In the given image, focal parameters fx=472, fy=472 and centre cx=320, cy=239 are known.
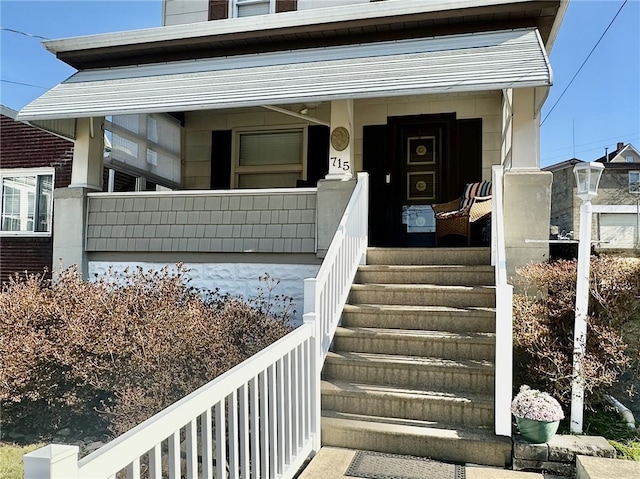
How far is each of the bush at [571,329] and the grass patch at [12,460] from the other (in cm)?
393

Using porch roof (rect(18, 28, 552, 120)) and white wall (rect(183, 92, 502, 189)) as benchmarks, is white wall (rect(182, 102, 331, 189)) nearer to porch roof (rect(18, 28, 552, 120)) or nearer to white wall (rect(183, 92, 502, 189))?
white wall (rect(183, 92, 502, 189))

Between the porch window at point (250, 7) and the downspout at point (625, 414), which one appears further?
the porch window at point (250, 7)

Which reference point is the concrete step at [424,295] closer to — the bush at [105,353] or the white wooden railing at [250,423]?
the white wooden railing at [250,423]

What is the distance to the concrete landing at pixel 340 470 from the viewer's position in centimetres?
310

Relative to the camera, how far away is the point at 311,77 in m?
5.50

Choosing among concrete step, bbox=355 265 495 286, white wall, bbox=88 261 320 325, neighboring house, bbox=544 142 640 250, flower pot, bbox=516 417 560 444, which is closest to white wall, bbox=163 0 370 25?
white wall, bbox=88 261 320 325

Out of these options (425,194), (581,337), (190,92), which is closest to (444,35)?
(425,194)

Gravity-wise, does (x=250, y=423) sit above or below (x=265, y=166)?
below

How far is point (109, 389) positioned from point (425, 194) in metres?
5.18

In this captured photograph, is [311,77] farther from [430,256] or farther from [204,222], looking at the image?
[430,256]

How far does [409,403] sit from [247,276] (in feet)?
9.89

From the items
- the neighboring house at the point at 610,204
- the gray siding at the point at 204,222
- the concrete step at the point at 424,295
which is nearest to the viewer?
the concrete step at the point at 424,295

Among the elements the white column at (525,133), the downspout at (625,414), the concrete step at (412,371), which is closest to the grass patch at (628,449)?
the downspout at (625,414)

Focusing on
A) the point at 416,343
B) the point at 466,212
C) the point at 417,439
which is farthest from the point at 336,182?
the point at 417,439
